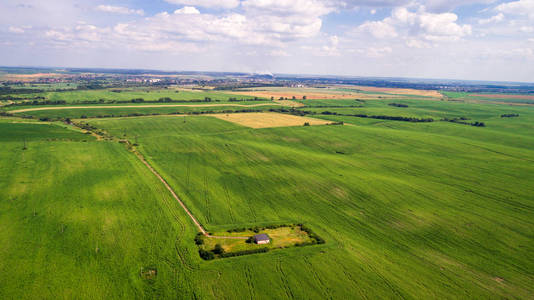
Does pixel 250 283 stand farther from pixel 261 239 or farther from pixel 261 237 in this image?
pixel 261 237

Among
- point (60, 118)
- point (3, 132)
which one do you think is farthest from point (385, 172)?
point (60, 118)

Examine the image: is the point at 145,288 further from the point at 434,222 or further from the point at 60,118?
the point at 60,118

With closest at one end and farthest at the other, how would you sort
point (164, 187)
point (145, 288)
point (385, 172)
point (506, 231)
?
point (145, 288) < point (506, 231) < point (164, 187) < point (385, 172)

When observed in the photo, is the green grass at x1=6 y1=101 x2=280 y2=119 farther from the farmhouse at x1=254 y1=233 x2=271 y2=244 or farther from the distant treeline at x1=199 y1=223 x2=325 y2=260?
the farmhouse at x1=254 y1=233 x2=271 y2=244

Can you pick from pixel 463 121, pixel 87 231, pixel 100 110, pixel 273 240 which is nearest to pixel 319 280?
pixel 273 240

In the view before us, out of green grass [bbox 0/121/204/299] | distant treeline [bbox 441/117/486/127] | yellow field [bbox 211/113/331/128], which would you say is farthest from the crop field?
distant treeline [bbox 441/117/486/127]

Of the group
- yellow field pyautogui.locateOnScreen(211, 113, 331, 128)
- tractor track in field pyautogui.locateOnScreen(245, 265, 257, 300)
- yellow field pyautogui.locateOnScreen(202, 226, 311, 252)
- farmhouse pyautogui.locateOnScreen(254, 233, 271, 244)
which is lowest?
tractor track in field pyautogui.locateOnScreen(245, 265, 257, 300)
